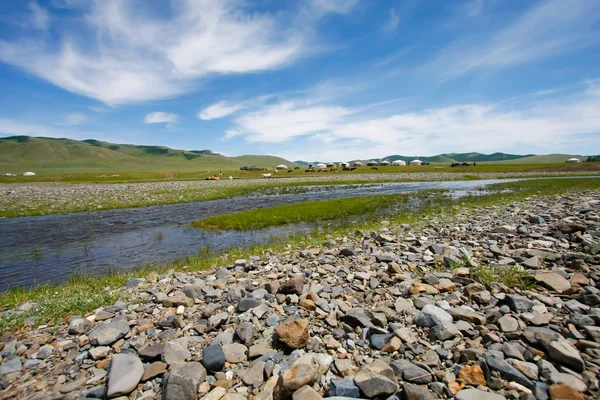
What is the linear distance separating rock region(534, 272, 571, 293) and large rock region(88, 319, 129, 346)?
9.60m

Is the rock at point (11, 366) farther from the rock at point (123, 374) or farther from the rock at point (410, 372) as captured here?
the rock at point (410, 372)

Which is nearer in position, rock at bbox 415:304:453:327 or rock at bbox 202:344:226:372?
rock at bbox 202:344:226:372

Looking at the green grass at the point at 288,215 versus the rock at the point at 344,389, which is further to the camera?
the green grass at the point at 288,215

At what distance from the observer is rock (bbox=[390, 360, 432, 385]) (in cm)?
401

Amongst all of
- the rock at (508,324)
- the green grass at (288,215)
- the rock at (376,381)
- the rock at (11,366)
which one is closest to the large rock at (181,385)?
the rock at (376,381)

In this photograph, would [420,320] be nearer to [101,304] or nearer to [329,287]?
[329,287]

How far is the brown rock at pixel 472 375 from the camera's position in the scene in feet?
12.9

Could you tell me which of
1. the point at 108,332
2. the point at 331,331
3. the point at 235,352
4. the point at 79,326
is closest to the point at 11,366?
the point at 79,326

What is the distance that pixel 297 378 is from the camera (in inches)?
155

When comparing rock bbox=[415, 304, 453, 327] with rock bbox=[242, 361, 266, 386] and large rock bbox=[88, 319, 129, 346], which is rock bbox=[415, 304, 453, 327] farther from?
large rock bbox=[88, 319, 129, 346]

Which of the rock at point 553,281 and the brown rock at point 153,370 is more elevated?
the rock at point 553,281

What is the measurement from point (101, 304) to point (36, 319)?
129cm

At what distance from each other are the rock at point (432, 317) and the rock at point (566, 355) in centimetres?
149

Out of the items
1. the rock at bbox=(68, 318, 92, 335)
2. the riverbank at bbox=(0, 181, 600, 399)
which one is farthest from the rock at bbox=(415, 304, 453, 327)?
the rock at bbox=(68, 318, 92, 335)
